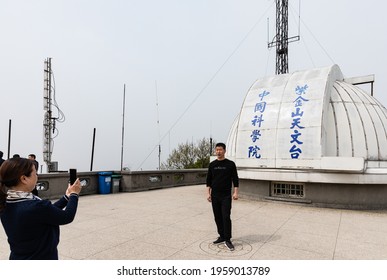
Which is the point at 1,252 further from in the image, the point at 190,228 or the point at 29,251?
the point at 190,228

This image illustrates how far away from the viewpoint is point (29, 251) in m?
2.42

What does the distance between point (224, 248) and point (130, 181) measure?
9.33 metres

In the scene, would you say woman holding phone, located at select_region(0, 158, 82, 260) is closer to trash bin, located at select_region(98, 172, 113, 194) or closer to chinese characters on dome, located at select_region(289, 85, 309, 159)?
chinese characters on dome, located at select_region(289, 85, 309, 159)

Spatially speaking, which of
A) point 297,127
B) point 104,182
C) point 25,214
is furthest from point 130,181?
point 25,214

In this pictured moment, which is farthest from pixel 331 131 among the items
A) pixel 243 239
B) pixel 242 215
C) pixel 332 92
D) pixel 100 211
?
pixel 100 211

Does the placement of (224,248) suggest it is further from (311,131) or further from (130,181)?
(130,181)

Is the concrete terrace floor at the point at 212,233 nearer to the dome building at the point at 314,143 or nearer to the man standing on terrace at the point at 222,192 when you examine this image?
the man standing on terrace at the point at 222,192

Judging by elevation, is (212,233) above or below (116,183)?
below

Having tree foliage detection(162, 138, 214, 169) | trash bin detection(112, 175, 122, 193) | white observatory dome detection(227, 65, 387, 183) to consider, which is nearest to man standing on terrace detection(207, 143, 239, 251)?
white observatory dome detection(227, 65, 387, 183)

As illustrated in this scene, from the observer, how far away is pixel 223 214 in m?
5.51

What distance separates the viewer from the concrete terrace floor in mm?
5102

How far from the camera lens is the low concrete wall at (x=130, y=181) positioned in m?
11.0

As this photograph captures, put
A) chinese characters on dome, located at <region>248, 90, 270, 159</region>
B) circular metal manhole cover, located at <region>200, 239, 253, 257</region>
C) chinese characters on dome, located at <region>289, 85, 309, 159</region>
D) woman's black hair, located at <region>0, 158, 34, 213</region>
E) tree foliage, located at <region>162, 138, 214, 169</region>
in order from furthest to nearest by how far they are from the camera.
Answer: tree foliage, located at <region>162, 138, 214, 169</region>, chinese characters on dome, located at <region>248, 90, 270, 159</region>, chinese characters on dome, located at <region>289, 85, 309, 159</region>, circular metal manhole cover, located at <region>200, 239, 253, 257</region>, woman's black hair, located at <region>0, 158, 34, 213</region>

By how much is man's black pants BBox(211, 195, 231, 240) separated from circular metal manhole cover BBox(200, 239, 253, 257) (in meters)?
0.23
